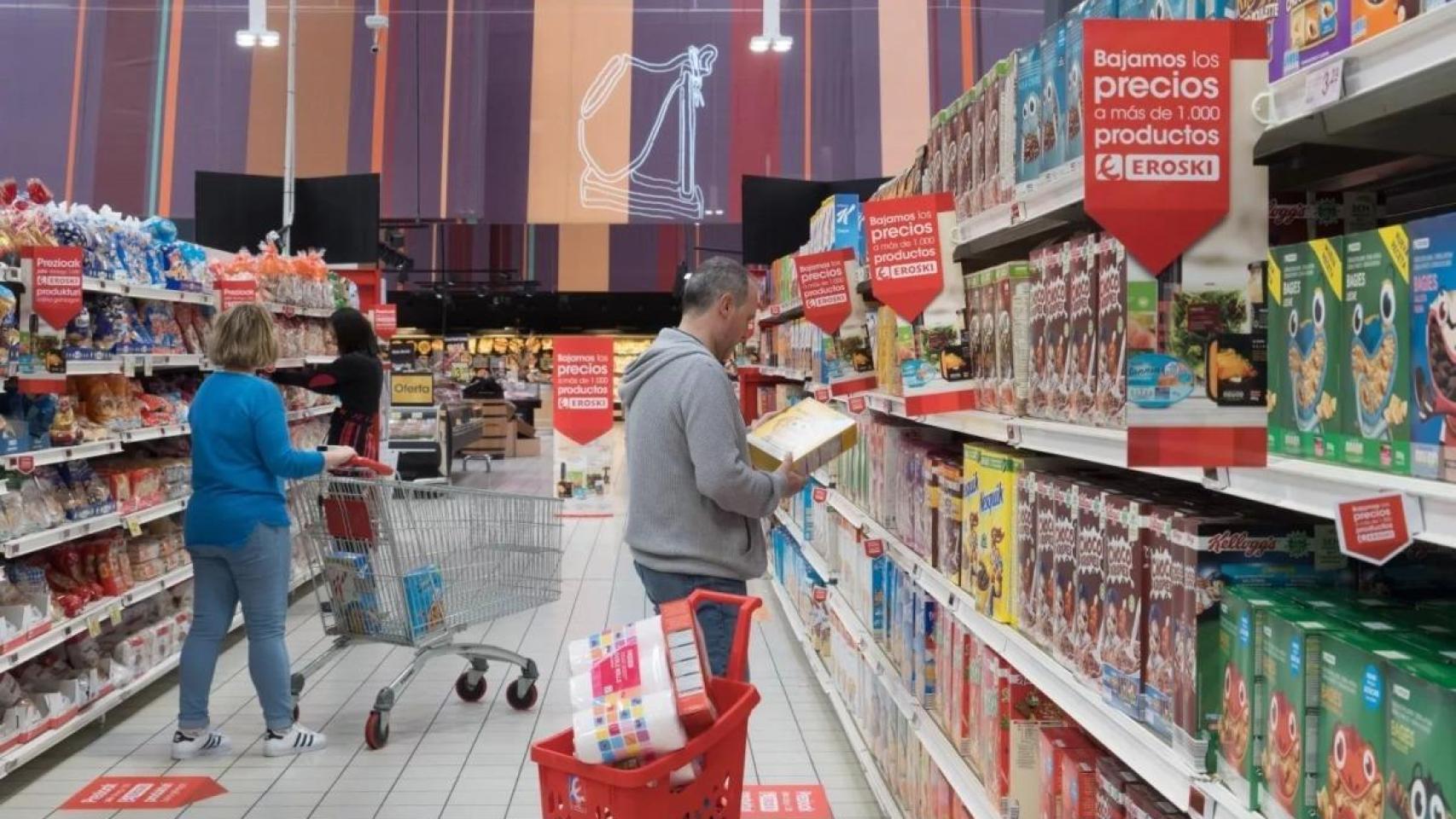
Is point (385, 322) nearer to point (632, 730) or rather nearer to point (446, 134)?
point (446, 134)

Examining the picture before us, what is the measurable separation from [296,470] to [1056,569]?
3.08 metres

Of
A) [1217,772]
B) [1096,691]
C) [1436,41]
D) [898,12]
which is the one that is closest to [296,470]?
[1096,691]

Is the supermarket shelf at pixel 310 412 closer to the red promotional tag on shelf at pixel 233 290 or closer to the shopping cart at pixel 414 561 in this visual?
the red promotional tag on shelf at pixel 233 290

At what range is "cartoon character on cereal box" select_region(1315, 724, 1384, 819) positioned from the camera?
4.14 feet

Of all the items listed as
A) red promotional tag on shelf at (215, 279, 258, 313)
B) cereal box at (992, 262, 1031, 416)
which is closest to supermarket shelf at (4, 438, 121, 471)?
red promotional tag on shelf at (215, 279, 258, 313)

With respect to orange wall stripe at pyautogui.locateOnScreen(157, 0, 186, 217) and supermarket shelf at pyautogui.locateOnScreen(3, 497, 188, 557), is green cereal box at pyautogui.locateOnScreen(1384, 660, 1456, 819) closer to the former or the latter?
supermarket shelf at pyautogui.locateOnScreen(3, 497, 188, 557)

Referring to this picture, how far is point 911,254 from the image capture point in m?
3.03

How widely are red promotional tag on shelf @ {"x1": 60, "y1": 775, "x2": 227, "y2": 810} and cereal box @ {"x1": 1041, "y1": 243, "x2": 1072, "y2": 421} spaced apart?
133 inches

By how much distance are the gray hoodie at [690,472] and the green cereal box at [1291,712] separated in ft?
5.40

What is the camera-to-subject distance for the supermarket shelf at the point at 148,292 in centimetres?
469

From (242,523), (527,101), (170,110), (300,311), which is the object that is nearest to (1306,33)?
(242,523)

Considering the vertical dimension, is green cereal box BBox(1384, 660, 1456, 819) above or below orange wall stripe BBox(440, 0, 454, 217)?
below

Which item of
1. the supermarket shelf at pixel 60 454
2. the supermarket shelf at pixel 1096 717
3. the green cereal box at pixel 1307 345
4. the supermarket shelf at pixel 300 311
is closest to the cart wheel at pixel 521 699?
the supermarket shelf at pixel 60 454

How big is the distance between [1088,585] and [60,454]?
3877 millimetres
